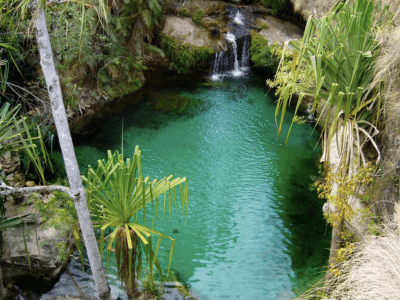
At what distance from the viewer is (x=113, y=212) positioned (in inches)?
145

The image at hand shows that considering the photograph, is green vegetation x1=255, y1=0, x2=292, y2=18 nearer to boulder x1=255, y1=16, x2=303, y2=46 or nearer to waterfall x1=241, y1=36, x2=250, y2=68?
boulder x1=255, y1=16, x2=303, y2=46

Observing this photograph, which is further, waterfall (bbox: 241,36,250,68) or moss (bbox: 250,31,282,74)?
waterfall (bbox: 241,36,250,68)

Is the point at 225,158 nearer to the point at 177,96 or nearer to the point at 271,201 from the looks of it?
the point at 271,201

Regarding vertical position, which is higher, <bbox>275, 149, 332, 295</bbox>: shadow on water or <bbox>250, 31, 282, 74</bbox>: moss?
<bbox>250, 31, 282, 74</bbox>: moss

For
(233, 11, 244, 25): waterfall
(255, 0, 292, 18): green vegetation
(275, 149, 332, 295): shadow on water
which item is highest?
(255, 0, 292, 18): green vegetation

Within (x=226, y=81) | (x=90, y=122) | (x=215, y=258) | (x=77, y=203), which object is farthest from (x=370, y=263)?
(x=226, y=81)

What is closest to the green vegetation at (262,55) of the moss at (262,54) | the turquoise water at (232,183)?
the moss at (262,54)

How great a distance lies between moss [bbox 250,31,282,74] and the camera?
11.6 m

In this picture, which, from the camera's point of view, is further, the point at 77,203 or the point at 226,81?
the point at 226,81

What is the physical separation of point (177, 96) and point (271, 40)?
401 centimetres

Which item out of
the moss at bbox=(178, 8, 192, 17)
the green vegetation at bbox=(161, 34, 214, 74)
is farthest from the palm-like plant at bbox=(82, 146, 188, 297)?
the moss at bbox=(178, 8, 192, 17)

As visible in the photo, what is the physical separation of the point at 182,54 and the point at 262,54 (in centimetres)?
261

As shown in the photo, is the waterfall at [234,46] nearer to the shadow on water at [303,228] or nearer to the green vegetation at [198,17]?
the green vegetation at [198,17]

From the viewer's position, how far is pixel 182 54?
464 inches
